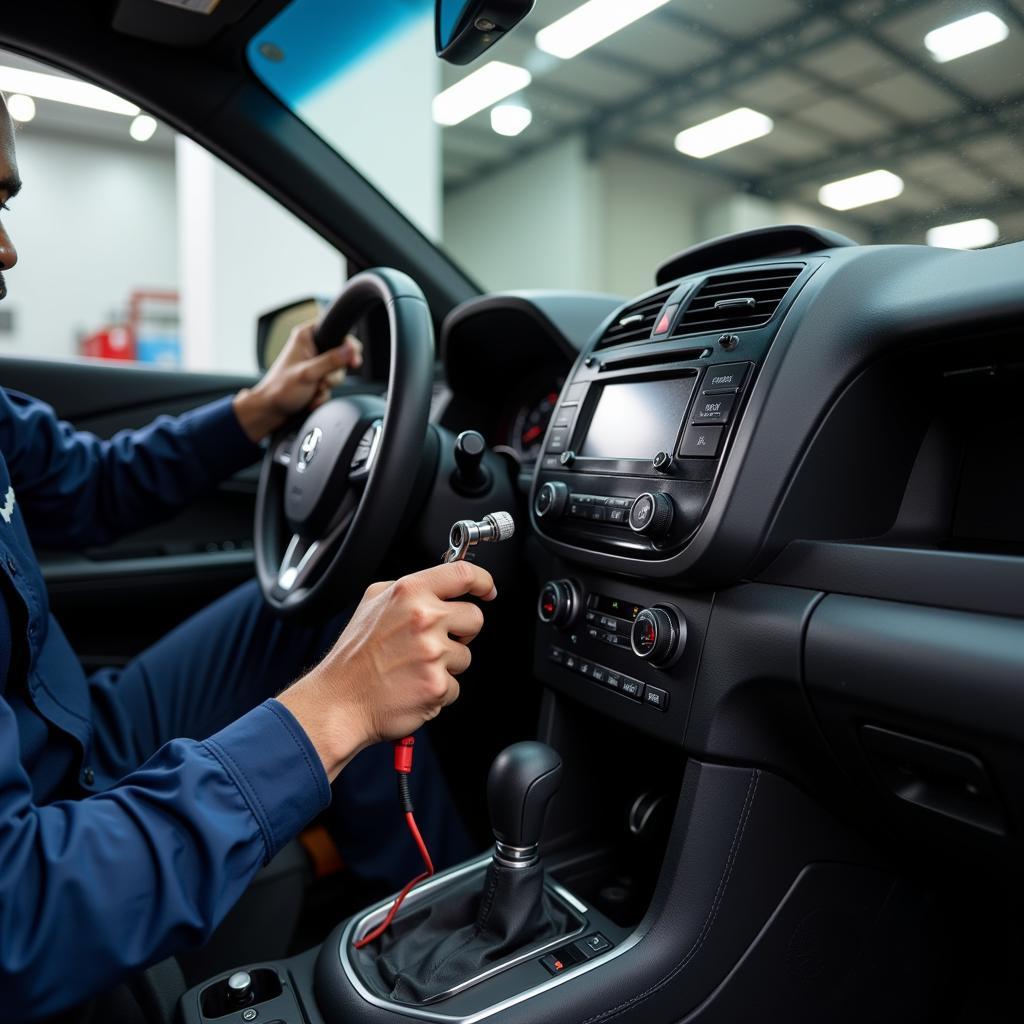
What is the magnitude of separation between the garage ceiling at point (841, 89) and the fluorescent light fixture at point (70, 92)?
553mm

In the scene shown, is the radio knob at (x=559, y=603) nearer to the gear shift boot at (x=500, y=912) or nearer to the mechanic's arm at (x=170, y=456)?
the gear shift boot at (x=500, y=912)

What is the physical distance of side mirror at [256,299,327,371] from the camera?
1814mm

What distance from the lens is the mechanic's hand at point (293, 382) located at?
140cm

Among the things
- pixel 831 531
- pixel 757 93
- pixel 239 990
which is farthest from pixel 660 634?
pixel 757 93

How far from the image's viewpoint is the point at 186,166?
196 inches

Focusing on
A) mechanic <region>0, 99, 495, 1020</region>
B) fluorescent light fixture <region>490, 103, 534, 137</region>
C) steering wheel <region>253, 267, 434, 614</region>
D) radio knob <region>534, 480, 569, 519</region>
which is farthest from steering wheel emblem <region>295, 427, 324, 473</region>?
fluorescent light fixture <region>490, 103, 534, 137</region>

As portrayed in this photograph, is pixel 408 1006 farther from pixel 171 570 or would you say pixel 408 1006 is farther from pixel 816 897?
pixel 171 570

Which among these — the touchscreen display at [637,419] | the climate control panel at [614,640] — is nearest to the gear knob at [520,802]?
the climate control panel at [614,640]

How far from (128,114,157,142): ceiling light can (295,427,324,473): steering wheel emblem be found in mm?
647

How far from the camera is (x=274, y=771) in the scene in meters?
0.66

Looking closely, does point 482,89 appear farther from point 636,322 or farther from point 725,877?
point 725,877

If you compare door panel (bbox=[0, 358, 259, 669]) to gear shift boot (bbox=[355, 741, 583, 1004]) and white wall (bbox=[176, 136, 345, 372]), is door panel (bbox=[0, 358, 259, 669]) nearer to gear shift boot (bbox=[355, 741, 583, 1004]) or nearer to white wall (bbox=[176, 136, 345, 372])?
gear shift boot (bbox=[355, 741, 583, 1004])

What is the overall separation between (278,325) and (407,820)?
1318mm

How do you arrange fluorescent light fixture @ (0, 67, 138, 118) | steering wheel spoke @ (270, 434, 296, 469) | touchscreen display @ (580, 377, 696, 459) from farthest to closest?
steering wheel spoke @ (270, 434, 296, 469) → fluorescent light fixture @ (0, 67, 138, 118) → touchscreen display @ (580, 377, 696, 459)
